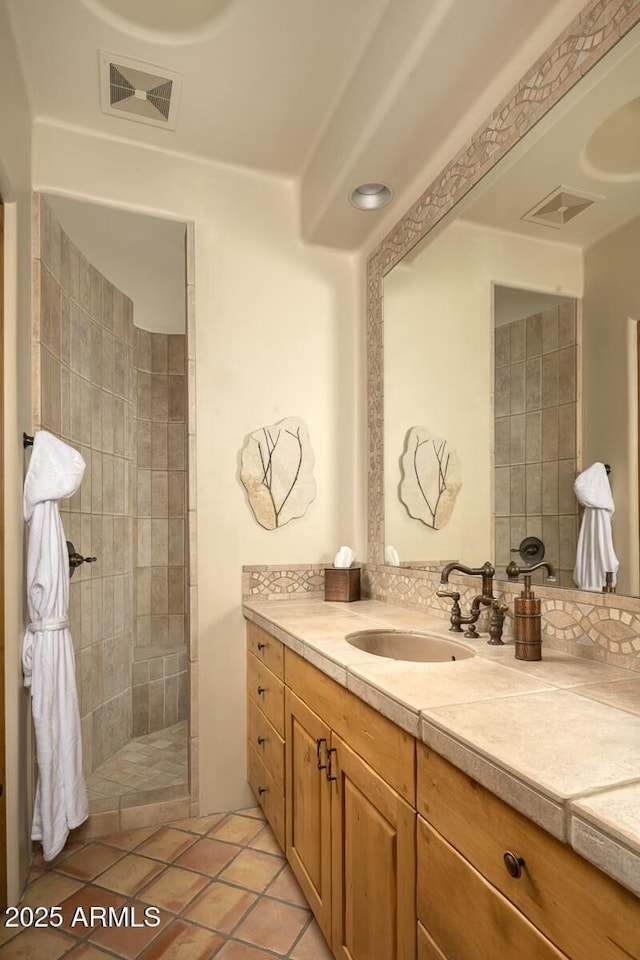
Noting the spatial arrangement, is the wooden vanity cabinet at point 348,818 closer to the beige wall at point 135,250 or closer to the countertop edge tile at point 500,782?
the countertop edge tile at point 500,782

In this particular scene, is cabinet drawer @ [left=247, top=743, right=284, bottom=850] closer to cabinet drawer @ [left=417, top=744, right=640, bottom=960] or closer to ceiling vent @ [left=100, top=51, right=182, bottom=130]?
cabinet drawer @ [left=417, top=744, right=640, bottom=960]

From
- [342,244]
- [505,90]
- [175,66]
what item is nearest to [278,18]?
[175,66]

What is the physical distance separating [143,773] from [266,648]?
1.14 metres

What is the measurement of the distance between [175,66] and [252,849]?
278 cm

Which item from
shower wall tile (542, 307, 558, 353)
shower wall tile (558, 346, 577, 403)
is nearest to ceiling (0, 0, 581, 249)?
shower wall tile (542, 307, 558, 353)

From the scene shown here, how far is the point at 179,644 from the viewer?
3672mm

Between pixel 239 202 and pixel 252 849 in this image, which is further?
pixel 239 202

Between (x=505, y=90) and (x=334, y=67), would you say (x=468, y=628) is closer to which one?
(x=505, y=90)

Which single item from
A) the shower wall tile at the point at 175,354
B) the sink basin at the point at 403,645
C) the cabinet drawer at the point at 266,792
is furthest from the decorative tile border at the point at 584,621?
the shower wall tile at the point at 175,354

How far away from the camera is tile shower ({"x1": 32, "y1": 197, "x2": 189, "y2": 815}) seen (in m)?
2.46

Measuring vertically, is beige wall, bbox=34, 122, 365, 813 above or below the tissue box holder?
above

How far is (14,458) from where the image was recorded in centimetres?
181

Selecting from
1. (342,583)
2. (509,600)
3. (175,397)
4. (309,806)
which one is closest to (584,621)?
(509,600)

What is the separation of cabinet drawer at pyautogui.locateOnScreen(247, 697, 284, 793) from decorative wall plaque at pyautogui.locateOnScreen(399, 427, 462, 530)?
36.2 inches
